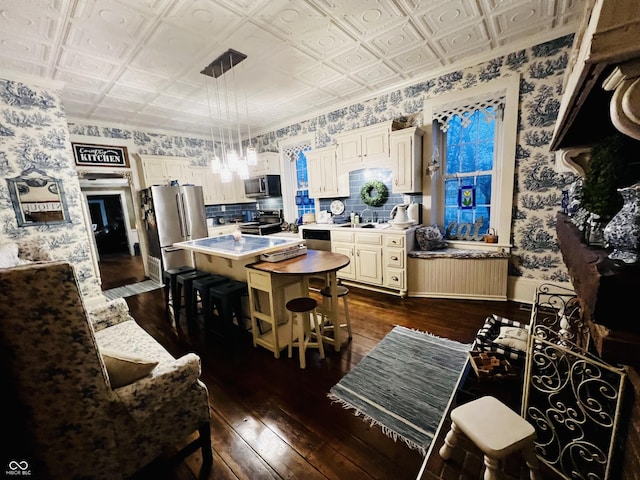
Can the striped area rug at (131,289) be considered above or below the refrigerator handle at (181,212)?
below

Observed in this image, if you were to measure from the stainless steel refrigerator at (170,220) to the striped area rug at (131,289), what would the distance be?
0.21 meters

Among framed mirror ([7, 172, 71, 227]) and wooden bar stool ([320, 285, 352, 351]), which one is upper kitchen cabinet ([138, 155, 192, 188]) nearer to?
framed mirror ([7, 172, 71, 227])

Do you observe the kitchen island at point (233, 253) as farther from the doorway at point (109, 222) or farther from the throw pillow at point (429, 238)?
the doorway at point (109, 222)

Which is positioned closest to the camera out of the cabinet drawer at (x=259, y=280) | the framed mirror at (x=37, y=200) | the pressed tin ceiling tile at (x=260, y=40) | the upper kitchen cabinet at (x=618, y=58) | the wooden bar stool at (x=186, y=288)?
the upper kitchen cabinet at (x=618, y=58)

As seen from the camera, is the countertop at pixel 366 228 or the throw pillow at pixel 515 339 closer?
the throw pillow at pixel 515 339

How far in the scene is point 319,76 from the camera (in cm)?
338

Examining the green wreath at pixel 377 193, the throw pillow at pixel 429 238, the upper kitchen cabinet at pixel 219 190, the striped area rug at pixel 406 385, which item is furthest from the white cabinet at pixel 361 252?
the upper kitchen cabinet at pixel 219 190

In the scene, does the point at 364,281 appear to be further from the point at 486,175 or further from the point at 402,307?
the point at 486,175

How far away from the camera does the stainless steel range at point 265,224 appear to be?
5.37 metres

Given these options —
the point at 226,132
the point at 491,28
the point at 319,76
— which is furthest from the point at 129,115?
the point at 491,28

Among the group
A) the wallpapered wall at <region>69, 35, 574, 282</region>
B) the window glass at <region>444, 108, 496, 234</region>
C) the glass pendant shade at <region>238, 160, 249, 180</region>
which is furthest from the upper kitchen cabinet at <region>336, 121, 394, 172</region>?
the glass pendant shade at <region>238, 160, 249, 180</region>

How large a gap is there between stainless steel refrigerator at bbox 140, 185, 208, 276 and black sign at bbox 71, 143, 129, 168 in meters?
0.65

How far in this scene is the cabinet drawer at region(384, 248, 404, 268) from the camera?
3.54 m

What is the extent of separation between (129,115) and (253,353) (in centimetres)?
448
